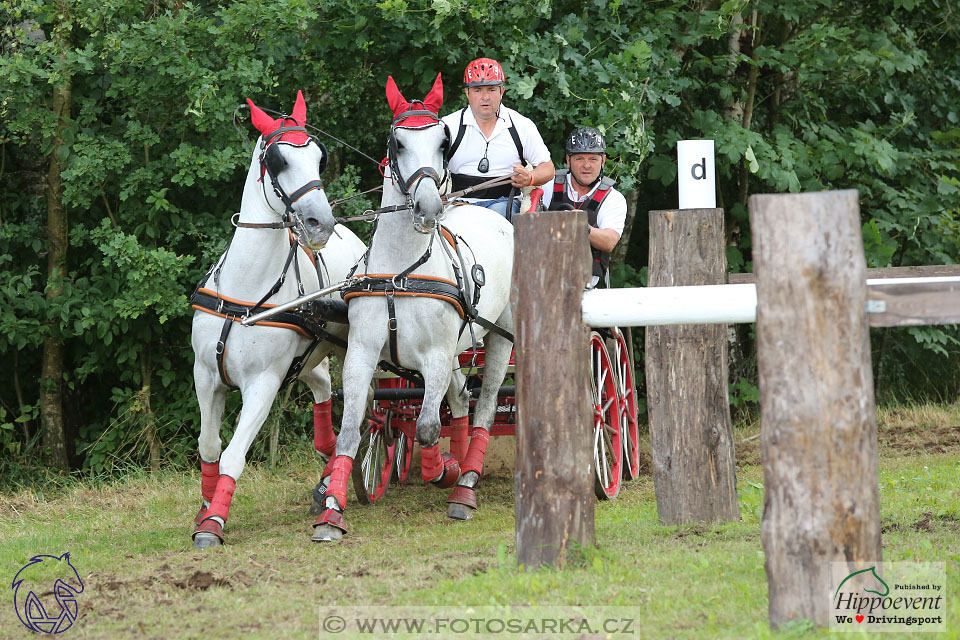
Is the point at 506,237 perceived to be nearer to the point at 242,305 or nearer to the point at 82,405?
the point at 242,305

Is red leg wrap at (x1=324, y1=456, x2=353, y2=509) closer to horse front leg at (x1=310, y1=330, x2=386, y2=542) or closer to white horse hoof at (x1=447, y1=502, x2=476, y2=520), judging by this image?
horse front leg at (x1=310, y1=330, x2=386, y2=542)

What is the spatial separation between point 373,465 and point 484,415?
3.18ft

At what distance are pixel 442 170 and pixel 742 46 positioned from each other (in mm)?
5253

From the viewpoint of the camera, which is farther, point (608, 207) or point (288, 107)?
point (288, 107)

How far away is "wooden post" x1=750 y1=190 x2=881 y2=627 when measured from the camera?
2.97 m

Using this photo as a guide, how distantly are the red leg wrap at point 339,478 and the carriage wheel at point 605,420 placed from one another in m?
1.67

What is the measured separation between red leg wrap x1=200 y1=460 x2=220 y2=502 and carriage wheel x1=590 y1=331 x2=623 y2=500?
2.21m

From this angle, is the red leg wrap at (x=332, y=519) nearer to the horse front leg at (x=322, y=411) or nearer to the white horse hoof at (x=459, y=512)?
the white horse hoof at (x=459, y=512)

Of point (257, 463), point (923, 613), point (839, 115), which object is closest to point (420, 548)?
point (923, 613)

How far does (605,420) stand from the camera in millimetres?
6793

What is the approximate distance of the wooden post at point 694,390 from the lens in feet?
15.6

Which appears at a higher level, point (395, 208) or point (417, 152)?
point (417, 152)

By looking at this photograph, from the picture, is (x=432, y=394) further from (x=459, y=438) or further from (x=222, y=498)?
(x=222, y=498)

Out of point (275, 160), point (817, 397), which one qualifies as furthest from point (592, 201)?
point (817, 397)
